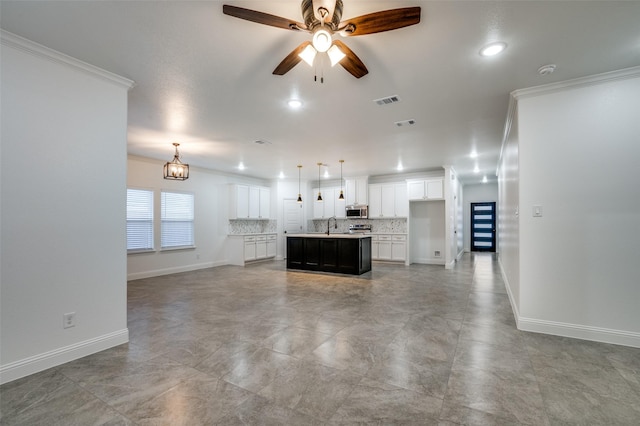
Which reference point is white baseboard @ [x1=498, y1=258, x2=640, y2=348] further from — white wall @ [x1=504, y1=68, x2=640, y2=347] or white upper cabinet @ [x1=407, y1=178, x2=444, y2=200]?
white upper cabinet @ [x1=407, y1=178, x2=444, y2=200]

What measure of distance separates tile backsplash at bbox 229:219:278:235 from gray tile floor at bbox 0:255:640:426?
4.72m

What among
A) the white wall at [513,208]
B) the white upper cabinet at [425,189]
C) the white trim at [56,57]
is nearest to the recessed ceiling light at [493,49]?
the white wall at [513,208]

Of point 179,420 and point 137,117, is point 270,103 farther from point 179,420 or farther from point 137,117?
point 179,420

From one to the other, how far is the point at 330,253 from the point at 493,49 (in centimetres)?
525

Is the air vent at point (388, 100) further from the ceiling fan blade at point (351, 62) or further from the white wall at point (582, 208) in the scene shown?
the white wall at point (582, 208)

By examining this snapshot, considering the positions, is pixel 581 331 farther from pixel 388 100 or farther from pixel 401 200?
pixel 401 200

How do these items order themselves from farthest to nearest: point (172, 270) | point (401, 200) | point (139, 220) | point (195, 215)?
point (401, 200), point (195, 215), point (172, 270), point (139, 220)

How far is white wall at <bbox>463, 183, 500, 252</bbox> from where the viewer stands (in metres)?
11.1

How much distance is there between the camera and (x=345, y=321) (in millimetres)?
3645

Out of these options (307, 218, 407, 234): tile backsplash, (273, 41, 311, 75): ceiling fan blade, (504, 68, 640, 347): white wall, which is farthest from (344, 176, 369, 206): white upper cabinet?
(273, 41, 311, 75): ceiling fan blade

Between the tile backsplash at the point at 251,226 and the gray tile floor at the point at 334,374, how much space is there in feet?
15.5

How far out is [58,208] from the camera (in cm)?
258

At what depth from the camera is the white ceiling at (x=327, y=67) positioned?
2070 mm

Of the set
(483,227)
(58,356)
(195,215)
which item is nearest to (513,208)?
(58,356)
